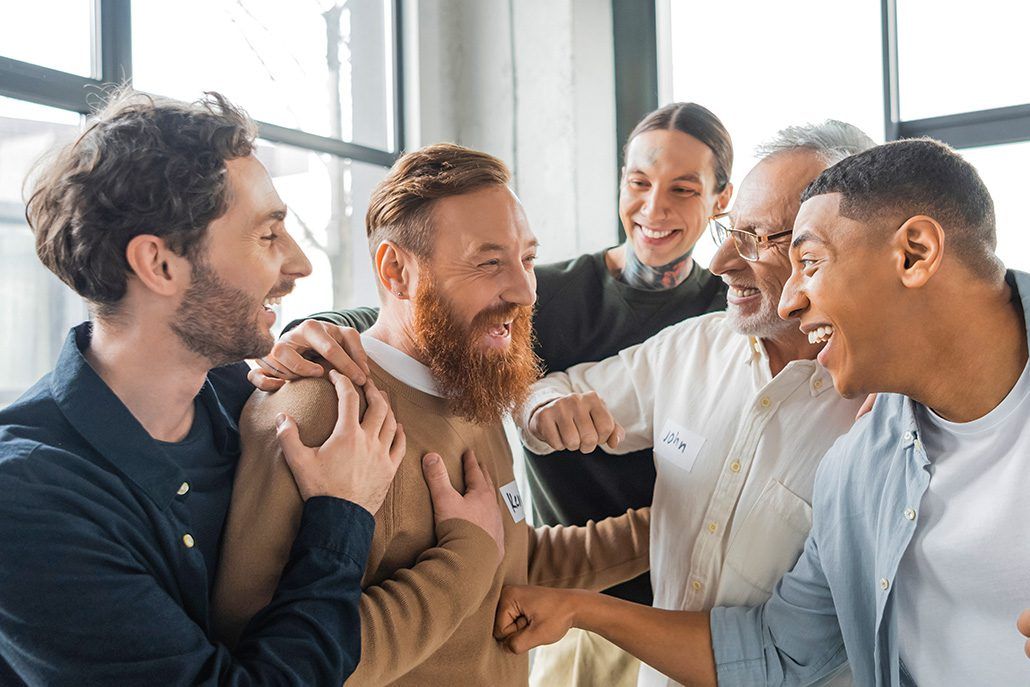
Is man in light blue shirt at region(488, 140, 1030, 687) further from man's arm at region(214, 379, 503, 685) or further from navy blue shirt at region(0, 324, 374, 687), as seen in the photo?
navy blue shirt at region(0, 324, 374, 687)

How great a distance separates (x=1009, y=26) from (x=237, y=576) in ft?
12.7

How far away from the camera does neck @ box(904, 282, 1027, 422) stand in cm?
158

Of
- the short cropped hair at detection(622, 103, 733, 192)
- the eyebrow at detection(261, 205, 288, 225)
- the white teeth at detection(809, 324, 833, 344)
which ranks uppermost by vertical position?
the short cropped hair at detection(622, 103, 733, 192)

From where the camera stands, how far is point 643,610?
1.97 m

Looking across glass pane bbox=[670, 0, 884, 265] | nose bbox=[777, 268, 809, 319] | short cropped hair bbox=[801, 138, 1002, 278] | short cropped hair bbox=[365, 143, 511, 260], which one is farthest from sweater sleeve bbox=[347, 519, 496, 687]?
glass pane bbox=[670, 0, 884, 265]

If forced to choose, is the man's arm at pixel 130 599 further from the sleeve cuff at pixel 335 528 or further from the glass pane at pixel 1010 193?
the glass pane at pixel 1010 193

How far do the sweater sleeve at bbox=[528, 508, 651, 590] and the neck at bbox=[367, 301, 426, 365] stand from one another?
0.62m

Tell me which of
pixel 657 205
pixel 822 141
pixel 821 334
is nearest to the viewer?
pixel 821 334

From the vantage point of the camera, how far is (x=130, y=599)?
1.24 m

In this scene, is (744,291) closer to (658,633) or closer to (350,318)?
Answer: (658,633)

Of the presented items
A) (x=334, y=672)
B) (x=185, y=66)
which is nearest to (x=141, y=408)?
(x=334, y=672)

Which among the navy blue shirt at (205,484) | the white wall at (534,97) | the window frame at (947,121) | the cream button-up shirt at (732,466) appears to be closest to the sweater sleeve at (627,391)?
the cream button-up shirt at (732,466)

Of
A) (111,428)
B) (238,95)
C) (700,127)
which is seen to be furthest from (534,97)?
(111,428)

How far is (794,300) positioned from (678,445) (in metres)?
0.53
